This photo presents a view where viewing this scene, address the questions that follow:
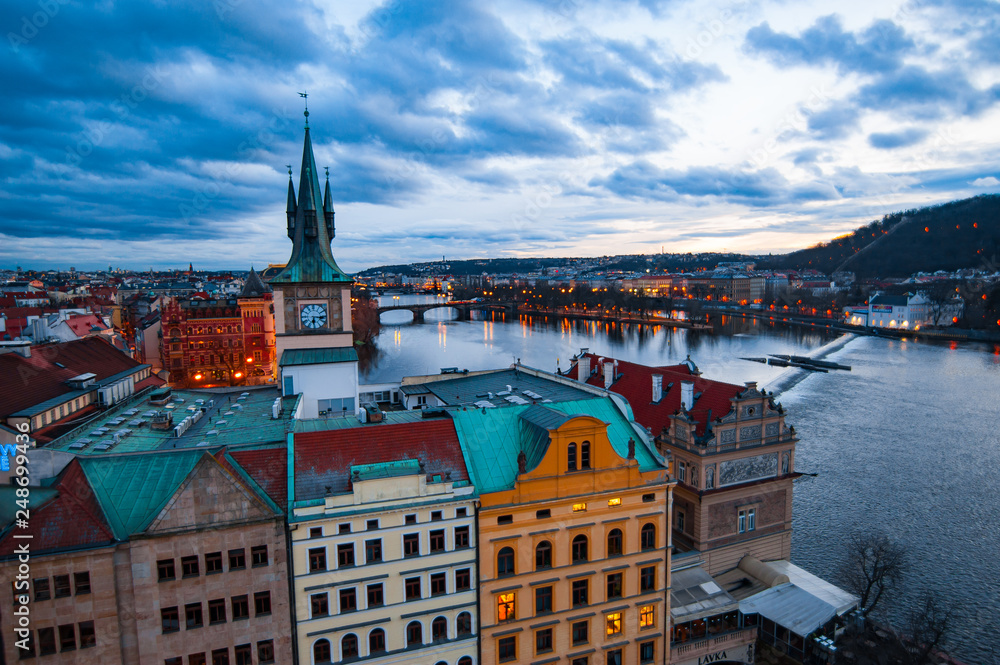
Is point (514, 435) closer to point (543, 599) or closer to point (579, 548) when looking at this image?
point (579, 548)

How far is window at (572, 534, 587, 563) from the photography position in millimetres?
17375

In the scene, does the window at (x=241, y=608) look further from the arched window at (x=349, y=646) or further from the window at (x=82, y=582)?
the window at (x=82, y=582)

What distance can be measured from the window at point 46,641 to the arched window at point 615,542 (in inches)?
575

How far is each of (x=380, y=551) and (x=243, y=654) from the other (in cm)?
421

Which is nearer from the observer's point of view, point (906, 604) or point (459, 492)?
point (459, 492)

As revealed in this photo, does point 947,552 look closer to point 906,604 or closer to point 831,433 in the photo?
point 906,604

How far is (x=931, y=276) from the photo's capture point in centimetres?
16538

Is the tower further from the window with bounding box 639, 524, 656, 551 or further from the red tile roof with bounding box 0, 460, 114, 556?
the window with bounding box 639, 524, 656, 551

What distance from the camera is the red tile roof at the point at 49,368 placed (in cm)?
2172

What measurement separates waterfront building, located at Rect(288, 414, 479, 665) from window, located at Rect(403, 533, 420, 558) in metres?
0.03

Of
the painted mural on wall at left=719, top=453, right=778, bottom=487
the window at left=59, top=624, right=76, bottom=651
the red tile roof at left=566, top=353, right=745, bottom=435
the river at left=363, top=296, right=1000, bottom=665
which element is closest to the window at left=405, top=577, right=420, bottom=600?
the window at left=59, top=624, right=76, bottom=651

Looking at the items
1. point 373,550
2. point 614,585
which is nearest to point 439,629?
point 373,550

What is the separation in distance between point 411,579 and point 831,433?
41988mm

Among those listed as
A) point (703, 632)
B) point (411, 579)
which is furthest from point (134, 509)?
point (703, 632)
